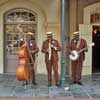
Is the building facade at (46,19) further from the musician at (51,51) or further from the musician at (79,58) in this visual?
the musician at (51,51)

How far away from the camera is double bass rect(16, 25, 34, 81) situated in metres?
10.9

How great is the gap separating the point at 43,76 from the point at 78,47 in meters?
2.87

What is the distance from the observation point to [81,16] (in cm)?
1446

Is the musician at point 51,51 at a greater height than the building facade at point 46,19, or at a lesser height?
lesser

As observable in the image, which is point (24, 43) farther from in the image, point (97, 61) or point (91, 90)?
point (97, 61)

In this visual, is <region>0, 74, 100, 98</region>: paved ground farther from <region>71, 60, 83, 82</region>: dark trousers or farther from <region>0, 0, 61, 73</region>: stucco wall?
<region>0, 0, 61, 73</region>: stucco wall

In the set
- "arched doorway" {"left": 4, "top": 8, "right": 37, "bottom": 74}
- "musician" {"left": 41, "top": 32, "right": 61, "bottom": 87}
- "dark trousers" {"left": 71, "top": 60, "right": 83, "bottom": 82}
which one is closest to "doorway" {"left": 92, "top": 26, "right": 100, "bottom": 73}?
"arched doorway" {"left": 4, "top": 8, "right": 37, "bottom": 74}

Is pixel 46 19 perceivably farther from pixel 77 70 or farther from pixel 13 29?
pixel 77 70

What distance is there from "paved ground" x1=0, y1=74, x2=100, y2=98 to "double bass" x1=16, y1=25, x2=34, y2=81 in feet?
1.45

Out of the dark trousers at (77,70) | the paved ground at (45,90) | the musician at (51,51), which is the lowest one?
the paved ground at (45,90)

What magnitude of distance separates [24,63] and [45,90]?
1088 millimetres

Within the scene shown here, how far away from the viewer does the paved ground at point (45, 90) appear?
404 inches

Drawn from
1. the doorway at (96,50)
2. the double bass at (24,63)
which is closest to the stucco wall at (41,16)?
the doorway at (96,50)

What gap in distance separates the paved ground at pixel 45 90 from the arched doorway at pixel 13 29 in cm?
Result: 199
